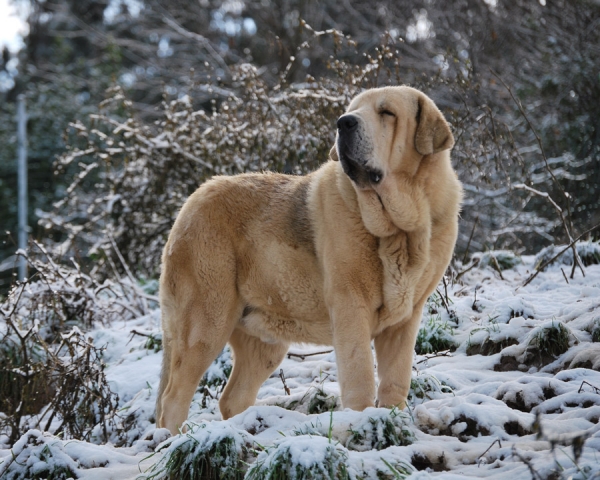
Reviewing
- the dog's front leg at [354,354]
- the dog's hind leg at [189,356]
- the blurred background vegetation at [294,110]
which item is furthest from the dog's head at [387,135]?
the blurred background vegetation at [294,110]

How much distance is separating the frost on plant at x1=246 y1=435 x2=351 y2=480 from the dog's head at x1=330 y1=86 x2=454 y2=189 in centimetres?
170

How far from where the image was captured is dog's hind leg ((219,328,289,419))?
4.68 metres

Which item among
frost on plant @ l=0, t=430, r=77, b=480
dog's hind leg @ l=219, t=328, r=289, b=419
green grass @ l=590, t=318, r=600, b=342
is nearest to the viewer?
frost on plant @ l=0, t=430, r=77, b=480

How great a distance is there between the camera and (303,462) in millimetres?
2787

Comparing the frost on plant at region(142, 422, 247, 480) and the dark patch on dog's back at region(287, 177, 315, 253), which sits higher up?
the dark patch on dog's back at region(287, 177, 315, 253)

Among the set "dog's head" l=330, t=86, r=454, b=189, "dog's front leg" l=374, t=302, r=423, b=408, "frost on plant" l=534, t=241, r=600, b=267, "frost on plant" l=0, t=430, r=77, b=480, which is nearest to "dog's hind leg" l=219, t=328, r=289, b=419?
"dog's front leg" l=374, t=302, r=423, b=408

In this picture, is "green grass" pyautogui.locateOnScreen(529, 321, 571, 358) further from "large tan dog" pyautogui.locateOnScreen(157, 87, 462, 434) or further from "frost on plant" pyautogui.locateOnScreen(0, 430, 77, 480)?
"frost on plant" pyautogui.locateOnScreen(0, 430, 77, 480)

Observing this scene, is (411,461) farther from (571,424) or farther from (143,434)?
(143,434)

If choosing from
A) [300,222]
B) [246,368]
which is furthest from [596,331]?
[246,368]

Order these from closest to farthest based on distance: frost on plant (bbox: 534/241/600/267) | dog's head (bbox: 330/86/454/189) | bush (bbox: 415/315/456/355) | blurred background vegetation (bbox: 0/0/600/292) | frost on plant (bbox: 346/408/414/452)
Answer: frost on plant (bbox: 346/408/414/452) < dog's head (bbox: 330/86/454/189) < bush (bbox: 415/315/456/355) < frost on plant (bbox: 534/241/600/267) < blurred background vegetation (bbox: 0/0/600/292)

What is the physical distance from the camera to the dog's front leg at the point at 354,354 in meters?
3.82

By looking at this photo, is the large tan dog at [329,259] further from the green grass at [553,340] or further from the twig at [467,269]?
the twig at [467,269]

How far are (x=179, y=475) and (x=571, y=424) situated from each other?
6.40 ft

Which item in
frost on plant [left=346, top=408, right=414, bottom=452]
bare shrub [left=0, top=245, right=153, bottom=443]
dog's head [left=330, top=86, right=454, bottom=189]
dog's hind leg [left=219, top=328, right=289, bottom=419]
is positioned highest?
dog's head [left=330, top=86, right=454, bottom=189]
